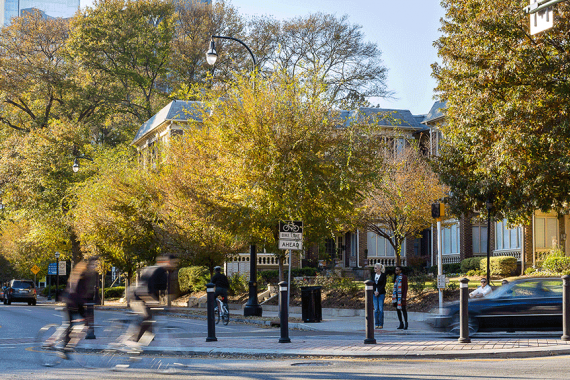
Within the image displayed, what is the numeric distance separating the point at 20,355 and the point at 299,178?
10419 mm

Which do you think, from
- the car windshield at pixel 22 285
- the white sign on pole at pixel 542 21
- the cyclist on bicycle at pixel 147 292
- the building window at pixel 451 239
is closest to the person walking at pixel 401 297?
the white sign on pole at pixel 542 21

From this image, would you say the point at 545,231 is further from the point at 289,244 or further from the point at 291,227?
the point at 289,244

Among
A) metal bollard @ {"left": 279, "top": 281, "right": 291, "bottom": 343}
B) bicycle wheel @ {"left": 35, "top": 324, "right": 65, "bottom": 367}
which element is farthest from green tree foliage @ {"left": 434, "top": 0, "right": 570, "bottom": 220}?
bicycle wheel @ {"left": 35, "top": 324, "right": 65, "bottom": 367}

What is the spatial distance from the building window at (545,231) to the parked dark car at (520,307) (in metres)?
21.5

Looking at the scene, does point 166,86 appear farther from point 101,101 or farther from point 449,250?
point 449,250

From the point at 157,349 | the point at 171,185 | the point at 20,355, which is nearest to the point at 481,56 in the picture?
the point at 171,185

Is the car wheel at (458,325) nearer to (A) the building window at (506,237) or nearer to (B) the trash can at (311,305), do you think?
(B) the trash can at (311,305)

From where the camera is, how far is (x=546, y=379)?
8.69 metres

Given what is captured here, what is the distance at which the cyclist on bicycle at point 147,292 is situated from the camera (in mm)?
10508

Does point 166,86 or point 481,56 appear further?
point 166,86

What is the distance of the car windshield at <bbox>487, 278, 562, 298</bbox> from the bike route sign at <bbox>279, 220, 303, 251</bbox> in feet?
17.4

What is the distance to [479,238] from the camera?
42625 mm

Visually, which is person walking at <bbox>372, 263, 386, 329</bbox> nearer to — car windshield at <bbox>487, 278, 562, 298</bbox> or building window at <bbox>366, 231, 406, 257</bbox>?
car windshield at <bbox>487, 278, 562, 298</bbox>

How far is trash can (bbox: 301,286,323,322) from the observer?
68.5 ft
